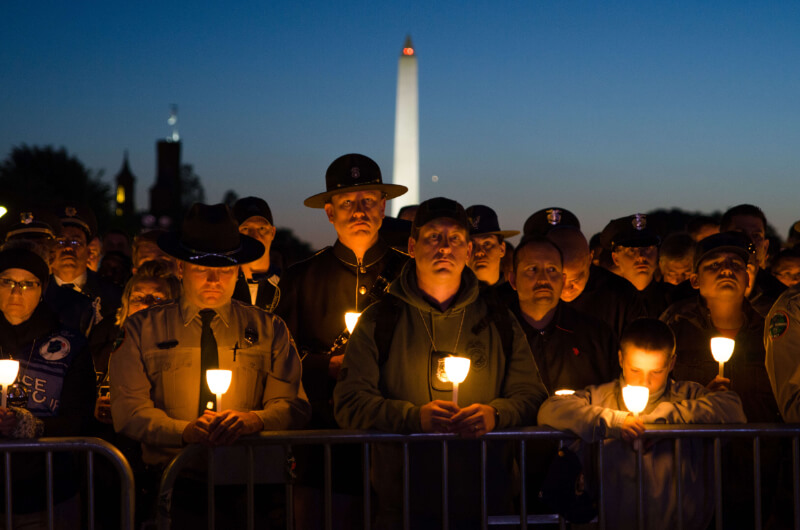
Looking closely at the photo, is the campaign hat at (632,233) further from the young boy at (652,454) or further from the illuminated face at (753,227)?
the young boy at (652,454)

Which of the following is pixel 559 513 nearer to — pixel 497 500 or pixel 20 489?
pixel 497 500

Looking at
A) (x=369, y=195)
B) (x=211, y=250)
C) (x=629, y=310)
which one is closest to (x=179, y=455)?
(x=211, y=250)

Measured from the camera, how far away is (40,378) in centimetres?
480

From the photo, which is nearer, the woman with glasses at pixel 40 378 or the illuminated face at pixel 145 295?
the woman with glasses at pixel 40 378

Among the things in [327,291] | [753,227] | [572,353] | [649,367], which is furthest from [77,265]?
[753,227]

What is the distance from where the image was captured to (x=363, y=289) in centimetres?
555

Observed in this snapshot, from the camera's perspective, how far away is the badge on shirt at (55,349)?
4.84 metres

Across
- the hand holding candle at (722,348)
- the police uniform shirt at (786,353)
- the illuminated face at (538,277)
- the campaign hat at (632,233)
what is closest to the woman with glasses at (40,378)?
the illuminated face at (538,277)

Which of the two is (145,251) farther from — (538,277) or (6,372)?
(538,277)

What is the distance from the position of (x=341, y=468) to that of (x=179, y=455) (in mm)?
1256

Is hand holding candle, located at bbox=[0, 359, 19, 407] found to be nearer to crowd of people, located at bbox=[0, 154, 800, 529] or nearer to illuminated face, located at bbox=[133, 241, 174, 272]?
crowd of people, located at bbox=[0, 154, 800, 529]

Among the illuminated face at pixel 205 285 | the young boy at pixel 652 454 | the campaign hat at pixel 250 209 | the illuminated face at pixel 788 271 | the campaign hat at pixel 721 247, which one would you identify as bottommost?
the young boy at pixel 652 454

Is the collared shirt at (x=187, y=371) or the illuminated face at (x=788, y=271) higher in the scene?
the illuminated face at (x=788, y=271)

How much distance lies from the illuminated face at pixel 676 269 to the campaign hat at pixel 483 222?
4.53 feet
